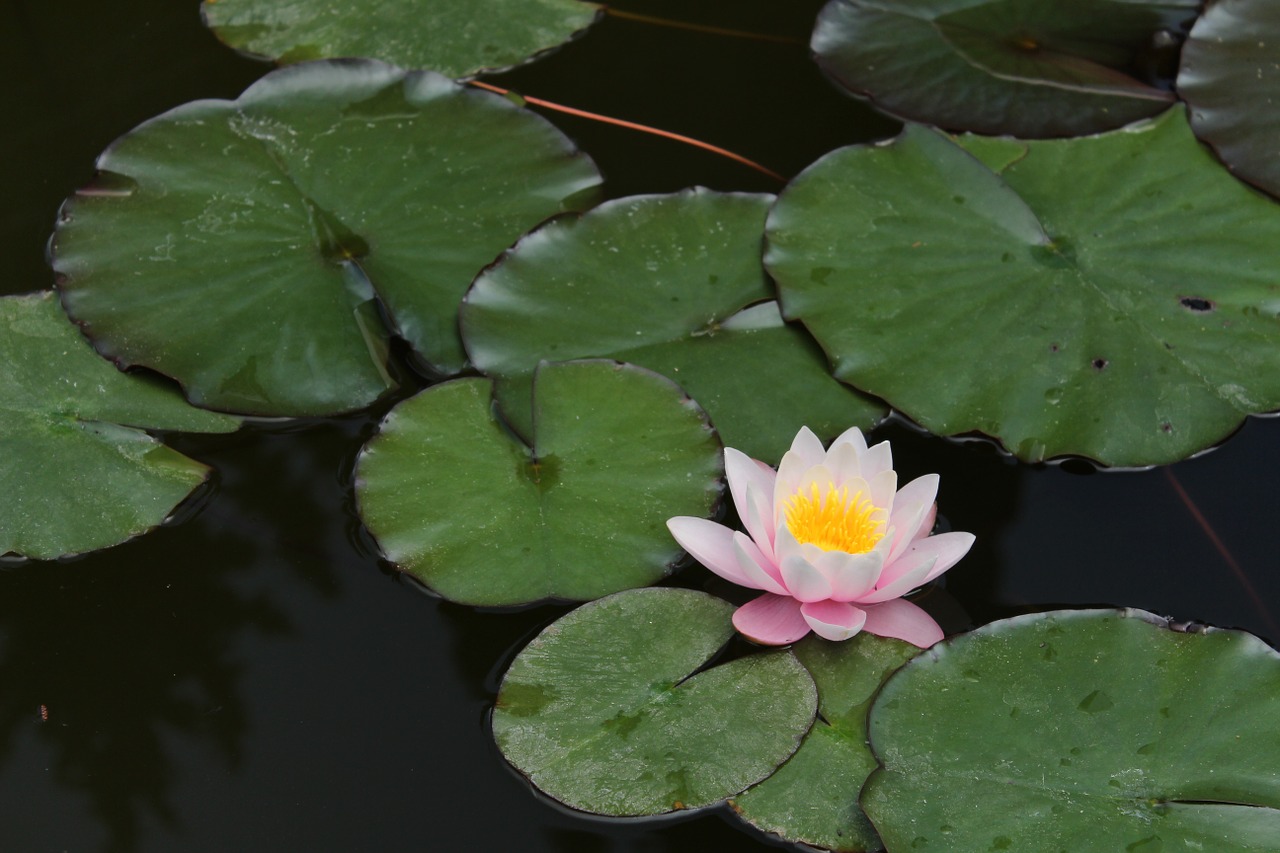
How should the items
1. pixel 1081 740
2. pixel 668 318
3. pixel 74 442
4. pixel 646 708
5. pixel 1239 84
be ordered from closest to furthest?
pixel 1081 740, pixel 646 708, pixel 74 442, pixel 668 318, pixel 1239 84

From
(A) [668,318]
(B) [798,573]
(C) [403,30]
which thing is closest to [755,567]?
(B) [798,573]

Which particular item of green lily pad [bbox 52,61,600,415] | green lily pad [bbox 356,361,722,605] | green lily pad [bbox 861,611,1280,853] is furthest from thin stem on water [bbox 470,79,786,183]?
green lily pad [bbox 861,611,1280,853]

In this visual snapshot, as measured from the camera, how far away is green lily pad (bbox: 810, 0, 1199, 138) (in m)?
2.46

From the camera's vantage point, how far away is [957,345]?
2006 millimetres

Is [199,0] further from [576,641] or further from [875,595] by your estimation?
[875,595]

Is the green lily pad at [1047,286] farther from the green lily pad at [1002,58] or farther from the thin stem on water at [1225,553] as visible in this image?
the green lily pad at [1002,58]

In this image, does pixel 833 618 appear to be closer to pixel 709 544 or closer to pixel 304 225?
pixel 709 544

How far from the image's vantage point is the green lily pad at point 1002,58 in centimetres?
246

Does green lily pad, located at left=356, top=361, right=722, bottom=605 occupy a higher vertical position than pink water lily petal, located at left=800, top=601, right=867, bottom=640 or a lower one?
higher

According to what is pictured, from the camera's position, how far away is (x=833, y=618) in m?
1.68

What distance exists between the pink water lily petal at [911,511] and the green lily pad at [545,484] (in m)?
0.32

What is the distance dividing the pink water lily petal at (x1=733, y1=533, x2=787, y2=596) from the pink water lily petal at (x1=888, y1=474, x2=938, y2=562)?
0.19 metres

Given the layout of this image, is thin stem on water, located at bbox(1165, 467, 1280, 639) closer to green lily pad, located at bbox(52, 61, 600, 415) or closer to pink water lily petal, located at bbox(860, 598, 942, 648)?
pink water lily petal, located at bbox(860, 598, 942, 648)

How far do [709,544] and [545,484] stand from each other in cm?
33
